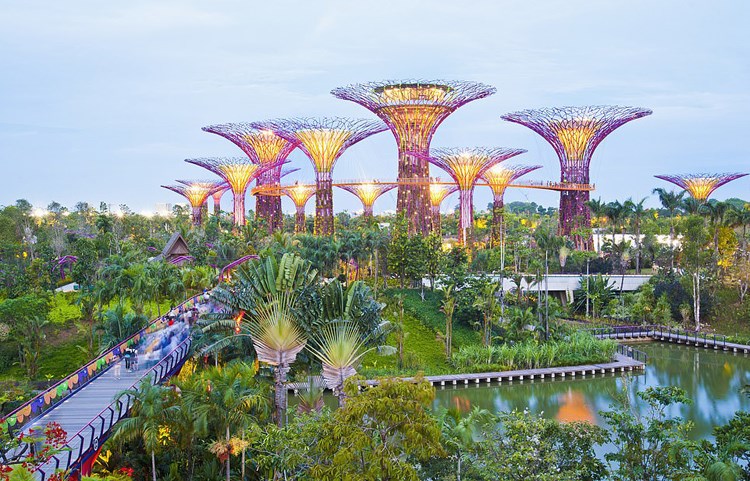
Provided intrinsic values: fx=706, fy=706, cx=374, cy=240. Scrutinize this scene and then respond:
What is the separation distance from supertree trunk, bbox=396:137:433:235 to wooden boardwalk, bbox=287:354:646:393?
19.3 meters

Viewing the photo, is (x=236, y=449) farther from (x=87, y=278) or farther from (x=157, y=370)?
(x=87, y=278)

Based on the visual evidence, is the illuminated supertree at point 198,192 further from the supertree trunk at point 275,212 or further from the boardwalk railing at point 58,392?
the boardwalk railing at point 58,392

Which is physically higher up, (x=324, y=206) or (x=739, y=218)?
(x=324, y=206)

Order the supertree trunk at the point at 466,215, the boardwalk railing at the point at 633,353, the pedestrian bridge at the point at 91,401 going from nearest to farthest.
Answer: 1. the pedestrian bridge at the point at 91,401
2. the boardwalk railing at the point at 633,353
3. the supertree trunk at the point at 466,215

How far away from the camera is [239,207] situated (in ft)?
219

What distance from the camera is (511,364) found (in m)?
29.7

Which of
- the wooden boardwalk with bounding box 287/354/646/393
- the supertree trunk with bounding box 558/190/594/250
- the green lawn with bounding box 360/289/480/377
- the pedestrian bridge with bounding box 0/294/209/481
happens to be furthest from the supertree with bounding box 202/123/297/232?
the pedestrian bridge with bounding box 0/294/209/481

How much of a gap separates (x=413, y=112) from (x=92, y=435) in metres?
36.6

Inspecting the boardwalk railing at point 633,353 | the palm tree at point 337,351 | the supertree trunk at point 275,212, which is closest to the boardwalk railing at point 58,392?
the palm tree at point 337,351

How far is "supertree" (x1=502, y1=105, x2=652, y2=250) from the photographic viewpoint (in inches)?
2079

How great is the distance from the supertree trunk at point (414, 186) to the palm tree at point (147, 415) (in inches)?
1312

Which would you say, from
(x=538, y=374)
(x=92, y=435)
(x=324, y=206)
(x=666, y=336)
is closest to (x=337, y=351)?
(x=92, y=435)

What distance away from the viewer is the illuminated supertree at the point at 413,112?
46.4 m

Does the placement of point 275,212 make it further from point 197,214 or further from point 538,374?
point 538,374
